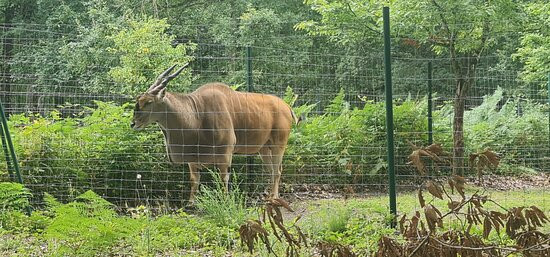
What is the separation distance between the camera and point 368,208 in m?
6.86

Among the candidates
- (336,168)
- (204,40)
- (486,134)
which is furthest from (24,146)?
(204,40)

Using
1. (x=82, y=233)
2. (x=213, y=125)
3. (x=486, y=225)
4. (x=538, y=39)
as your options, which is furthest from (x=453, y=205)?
(x=538, y=39)

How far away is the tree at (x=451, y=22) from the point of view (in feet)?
35.0

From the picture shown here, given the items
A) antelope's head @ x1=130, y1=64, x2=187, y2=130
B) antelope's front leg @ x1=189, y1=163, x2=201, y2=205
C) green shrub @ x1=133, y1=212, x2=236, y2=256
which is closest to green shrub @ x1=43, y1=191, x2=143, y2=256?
green shrub @ x1=133, y1=212, x2=236, y2=256

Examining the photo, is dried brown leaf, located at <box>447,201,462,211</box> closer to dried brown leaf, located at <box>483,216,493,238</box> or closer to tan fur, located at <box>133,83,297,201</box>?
dried brown leaf, located at <box>483,216,493,238</box>

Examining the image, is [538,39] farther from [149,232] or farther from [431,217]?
[431,217]

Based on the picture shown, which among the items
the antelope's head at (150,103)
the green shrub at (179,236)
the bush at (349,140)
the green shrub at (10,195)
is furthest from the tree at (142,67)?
the green shrub at (179,236)

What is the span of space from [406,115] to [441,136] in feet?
2.38

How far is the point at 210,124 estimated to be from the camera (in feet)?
29.9

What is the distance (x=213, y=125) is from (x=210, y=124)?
41 millimetres

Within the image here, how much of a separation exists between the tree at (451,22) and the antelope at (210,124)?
2.67 meters

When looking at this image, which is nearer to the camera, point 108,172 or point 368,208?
point 368,208

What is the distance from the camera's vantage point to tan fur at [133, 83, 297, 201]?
28.8 feet

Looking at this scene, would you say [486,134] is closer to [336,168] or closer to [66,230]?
[336,168]
